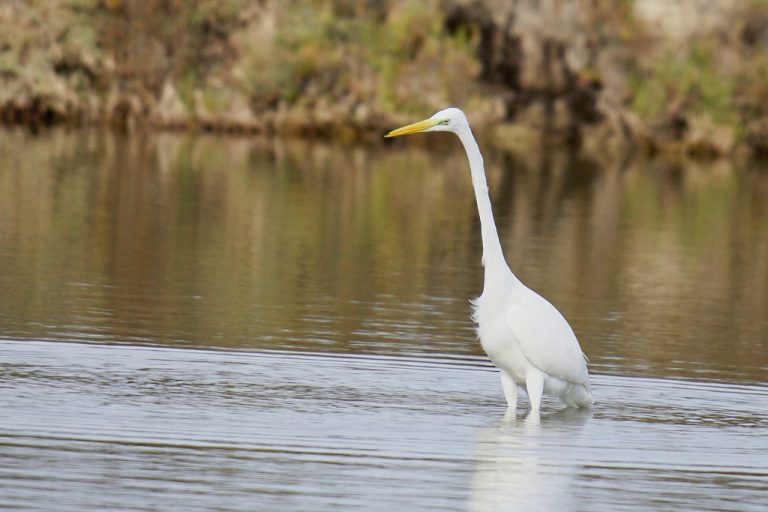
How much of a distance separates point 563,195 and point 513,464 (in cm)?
2162

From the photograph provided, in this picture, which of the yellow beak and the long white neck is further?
the long white neck

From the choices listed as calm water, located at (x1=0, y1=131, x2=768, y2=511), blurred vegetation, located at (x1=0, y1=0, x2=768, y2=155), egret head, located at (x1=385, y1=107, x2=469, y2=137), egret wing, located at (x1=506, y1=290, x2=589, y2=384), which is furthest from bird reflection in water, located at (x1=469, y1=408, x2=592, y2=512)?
blurred vegetation, located at (x1=0, y1=0, x2=768, y2=155)

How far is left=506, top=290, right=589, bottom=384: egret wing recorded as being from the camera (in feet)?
32.4

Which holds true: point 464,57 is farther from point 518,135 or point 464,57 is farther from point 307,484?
point 307,484

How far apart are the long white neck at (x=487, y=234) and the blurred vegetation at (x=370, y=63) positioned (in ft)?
118

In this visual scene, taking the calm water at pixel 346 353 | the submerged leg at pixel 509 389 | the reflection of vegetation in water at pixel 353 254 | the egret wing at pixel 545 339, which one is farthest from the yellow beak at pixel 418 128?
the reflection of vegetation in water at pixel 353 254

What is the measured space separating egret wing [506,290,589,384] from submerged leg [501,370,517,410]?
24cm

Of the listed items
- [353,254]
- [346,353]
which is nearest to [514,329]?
[346,353]

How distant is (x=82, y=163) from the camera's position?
31016 millimetres

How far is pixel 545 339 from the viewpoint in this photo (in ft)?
32.4

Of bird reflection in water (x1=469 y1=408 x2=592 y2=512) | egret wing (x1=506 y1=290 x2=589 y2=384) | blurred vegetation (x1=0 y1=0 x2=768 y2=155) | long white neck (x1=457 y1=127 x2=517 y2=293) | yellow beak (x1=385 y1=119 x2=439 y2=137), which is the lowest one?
blurred vegetation (x1=0 y1=0 x2=768 y2=155)

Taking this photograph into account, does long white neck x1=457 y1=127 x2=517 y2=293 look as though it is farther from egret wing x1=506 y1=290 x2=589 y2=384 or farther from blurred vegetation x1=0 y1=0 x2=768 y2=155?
blurred vegetation x1=0 y1=0 x2=768 y2=155

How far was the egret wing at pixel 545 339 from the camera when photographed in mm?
9875

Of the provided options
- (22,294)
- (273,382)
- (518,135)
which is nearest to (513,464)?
(273,382)
